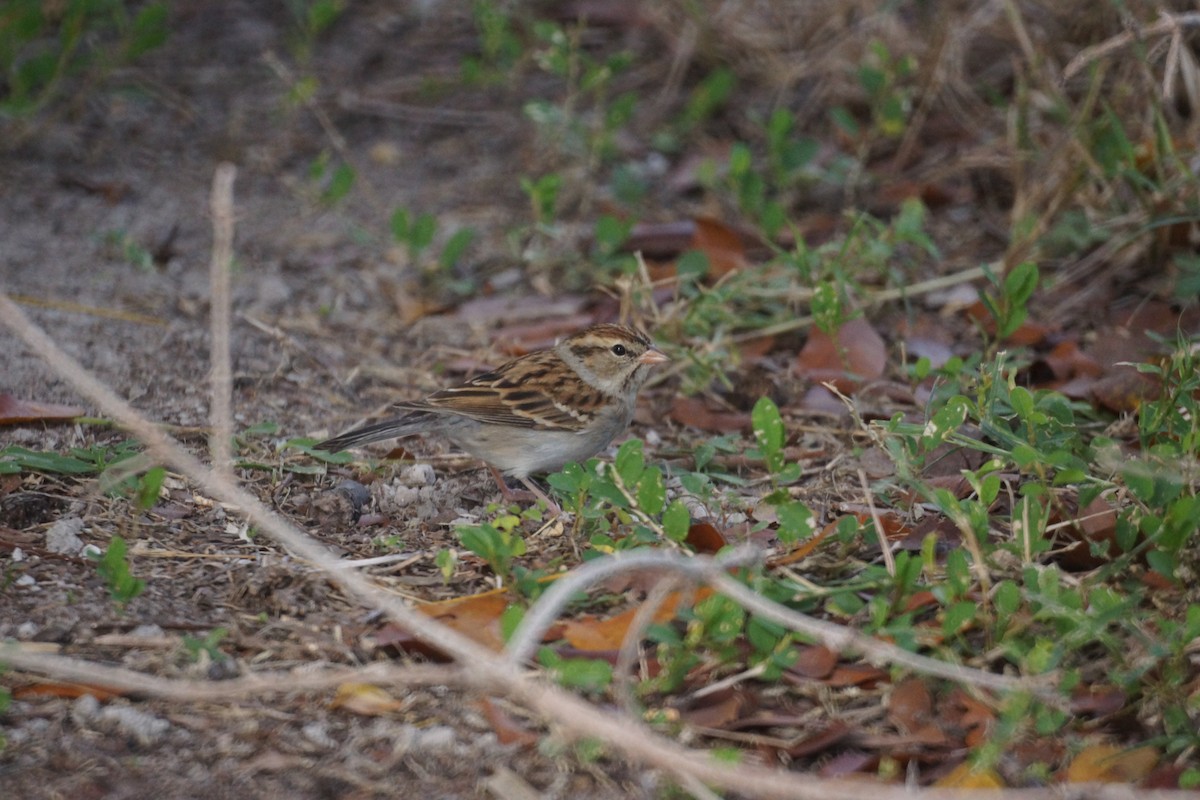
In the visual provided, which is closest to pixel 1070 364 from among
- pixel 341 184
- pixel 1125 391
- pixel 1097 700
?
pixel 1125 391

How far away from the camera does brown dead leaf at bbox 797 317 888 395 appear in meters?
5.51

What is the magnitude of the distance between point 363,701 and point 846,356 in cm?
275

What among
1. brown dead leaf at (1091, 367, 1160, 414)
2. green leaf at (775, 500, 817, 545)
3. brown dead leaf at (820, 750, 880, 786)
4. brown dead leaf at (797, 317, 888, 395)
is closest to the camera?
brown dead leaf at (820, 750, 880, 786)

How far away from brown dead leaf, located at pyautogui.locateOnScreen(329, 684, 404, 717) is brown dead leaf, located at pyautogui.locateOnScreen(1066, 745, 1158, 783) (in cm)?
158

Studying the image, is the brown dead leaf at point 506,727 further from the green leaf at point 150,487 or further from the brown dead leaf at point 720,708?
the green leaf at point 150,487

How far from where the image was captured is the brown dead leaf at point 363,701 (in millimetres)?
3369

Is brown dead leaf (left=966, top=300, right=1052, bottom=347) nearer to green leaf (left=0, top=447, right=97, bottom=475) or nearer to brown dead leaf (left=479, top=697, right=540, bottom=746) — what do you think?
brown dead leaf (left=479, top=697, right=540, bottom=746)

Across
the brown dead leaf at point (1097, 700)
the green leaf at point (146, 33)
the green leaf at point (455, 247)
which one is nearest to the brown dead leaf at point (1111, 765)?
the brown dead leaf at point (1097, 700)

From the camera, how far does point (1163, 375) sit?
162 inches

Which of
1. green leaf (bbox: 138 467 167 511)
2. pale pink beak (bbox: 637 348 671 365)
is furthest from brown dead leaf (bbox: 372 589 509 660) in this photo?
pale pink beak (bbox: 637 348 671 365)

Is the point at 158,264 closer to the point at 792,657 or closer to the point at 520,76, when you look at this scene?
the point at 520,76

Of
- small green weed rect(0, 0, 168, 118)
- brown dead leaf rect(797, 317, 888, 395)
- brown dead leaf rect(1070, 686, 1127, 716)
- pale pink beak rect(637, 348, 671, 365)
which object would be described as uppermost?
small green weed rect(0, 0, 168, 118)

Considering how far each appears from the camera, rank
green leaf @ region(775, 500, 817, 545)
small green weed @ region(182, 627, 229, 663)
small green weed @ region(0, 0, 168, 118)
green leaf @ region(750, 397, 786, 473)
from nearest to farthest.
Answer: small green weed @ region(182, 627, 229, 663), green leaf @ region(775, 500, 817, 545), green leaf @ region(750, 397, 786, 473), small green weed @ region(0, 0, 168, 118)

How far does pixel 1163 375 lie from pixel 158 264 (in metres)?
4.50
